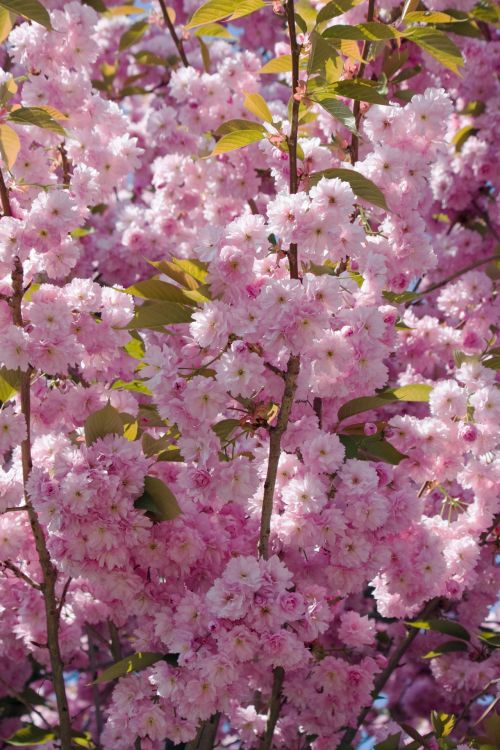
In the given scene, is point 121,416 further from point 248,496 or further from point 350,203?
point 350,203

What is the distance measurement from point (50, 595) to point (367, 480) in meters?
0.82

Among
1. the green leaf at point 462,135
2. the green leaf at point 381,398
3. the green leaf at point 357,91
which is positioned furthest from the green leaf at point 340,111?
the green leaf at point 462,135

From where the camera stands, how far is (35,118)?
2.34 metres

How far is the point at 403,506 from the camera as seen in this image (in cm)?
234

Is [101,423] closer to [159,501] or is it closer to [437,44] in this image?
[159,501]

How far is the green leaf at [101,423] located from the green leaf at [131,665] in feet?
1.62

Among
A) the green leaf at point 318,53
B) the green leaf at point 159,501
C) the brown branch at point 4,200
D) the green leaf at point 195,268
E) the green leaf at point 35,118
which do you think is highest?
the green leaf at point 318,53

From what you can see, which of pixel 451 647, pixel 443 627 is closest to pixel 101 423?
pixel 443 627

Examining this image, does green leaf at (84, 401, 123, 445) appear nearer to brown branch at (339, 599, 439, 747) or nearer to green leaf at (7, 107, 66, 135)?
green leaf at (7, 107, 66, 135)

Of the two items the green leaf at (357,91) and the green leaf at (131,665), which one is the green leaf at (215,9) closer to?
the green leaf at (357,91)

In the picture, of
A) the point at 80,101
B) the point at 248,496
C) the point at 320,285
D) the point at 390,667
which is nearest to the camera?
the point at 320,285

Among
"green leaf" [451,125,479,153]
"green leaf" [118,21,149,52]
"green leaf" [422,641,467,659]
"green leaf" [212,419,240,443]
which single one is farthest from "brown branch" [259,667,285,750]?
"green leaf" [118,21,149,52]

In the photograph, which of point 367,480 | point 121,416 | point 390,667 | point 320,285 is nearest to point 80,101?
point 121,416

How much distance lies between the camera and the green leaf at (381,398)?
2.41 meters
